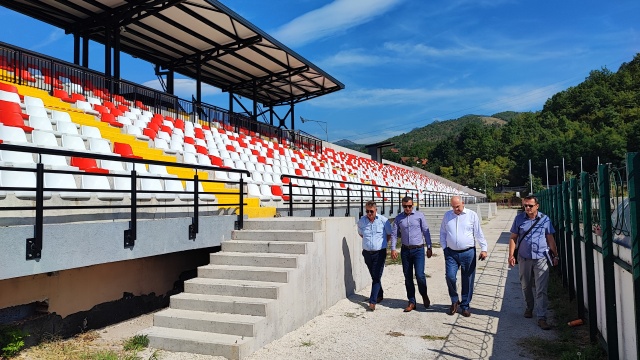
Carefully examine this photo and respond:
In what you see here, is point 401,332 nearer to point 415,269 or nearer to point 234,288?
point 415,269

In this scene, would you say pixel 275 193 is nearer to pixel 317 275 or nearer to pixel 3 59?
pixel 317 275

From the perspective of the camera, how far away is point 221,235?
6.94 meters

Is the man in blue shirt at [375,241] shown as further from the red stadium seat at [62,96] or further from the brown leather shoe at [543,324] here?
the red stadium seat at [62,96]

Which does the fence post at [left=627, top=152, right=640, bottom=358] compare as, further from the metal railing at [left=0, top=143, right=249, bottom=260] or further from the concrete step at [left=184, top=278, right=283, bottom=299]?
the metal railing at [left=0, top=143, right=249, bottom=260]

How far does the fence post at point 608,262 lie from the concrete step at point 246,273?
136 inches

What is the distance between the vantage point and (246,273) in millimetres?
6062

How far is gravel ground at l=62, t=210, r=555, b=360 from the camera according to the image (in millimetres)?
4840

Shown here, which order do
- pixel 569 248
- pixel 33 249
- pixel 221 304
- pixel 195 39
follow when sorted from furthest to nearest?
pixel 195 39
pixel 569 248
pixel 221 304
pixel 33 249

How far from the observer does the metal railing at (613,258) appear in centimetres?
330

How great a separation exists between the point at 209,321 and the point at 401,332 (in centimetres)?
233

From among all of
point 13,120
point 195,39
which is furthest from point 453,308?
point 195,39

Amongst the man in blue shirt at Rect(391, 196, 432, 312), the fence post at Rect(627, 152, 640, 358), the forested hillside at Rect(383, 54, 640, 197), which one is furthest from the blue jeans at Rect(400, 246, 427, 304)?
the forested hillside at Rect(383, 54, 640, 197)

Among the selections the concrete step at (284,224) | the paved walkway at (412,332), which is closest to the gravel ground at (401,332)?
the paved walkway at (412,332)

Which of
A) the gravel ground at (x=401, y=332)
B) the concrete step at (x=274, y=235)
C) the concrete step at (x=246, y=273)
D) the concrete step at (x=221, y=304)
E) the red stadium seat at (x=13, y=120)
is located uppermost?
the red stadium seat at (x=13, y=120)
